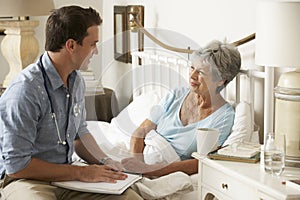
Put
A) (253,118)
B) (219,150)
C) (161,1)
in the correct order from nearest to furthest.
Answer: (219,150) < (253,118) < (161,1)

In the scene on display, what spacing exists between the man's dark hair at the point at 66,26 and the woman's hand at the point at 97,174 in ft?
1.56

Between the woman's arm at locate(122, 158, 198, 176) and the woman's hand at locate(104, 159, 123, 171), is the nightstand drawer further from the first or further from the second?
the woman's hand at locate(104, 159, 123, 171)

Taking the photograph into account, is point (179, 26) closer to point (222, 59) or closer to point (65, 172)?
point (222, 59)

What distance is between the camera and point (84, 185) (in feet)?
7.41

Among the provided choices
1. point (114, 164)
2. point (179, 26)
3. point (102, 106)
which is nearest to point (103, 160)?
point (114, 164)

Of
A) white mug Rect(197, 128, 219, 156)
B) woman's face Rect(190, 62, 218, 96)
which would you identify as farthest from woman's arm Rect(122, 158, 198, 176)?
woman's face Rect(190, 62, 218, 96)

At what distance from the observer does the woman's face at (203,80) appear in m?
2.75

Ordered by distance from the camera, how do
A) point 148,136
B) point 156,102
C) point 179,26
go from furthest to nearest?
point 179,26 < point 156,102 < point 148,136

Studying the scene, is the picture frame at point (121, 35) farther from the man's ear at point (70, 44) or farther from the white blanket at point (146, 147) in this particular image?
the man's ear at point (70, 44)

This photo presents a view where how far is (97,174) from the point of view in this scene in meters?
2.31

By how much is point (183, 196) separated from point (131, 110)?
3.04ft

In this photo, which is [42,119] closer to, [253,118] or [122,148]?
[122,148]

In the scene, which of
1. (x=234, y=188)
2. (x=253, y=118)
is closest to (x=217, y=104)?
(x=253, y=118)

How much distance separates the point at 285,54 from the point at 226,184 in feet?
1.64
